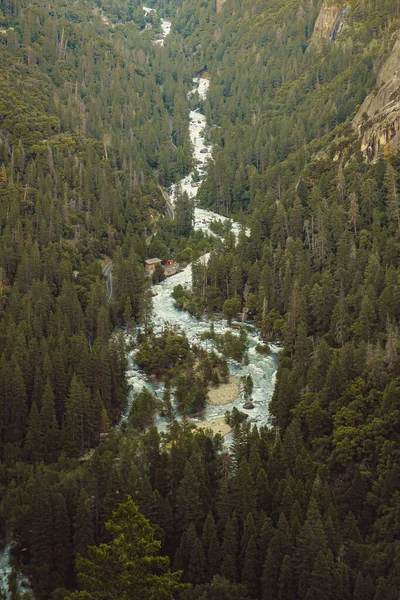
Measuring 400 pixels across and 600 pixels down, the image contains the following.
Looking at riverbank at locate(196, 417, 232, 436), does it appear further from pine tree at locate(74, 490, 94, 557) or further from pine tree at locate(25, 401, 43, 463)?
pine tree at locate(74, 490, 94, 557)

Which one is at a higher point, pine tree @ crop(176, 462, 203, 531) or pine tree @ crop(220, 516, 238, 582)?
pine tree @ crop(176, 462, 203, 531)

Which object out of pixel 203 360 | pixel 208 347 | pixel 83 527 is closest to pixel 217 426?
pixel 203 360

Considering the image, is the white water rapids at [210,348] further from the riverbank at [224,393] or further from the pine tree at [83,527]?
the pine tree at [83,527]

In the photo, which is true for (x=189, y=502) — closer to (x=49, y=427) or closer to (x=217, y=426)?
(x=217, y=426)

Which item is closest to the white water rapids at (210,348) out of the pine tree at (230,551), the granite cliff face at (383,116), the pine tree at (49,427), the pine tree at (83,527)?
the pine tree at (49,427)

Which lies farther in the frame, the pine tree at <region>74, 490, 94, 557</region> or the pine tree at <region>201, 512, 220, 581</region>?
the pine tree at <region>74, 490, 94, 557</region>

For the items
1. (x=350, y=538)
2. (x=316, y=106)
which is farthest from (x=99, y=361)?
(x=316, y=106)

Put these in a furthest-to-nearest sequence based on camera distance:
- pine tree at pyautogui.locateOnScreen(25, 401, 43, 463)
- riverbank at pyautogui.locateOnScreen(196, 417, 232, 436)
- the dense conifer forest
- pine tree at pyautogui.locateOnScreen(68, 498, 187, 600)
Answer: riverbank at pyautogui.locateOnScreen(196, 417, 232, 436), pine tree at pyautogui.locateOnScreen(25, 401, 43, 463), the dense conifer forest, pine tree at pyautogui.locateOnScreen(68, 498, 187, 600)

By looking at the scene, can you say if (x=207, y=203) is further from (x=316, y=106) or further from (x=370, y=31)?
(x=370, y=31)

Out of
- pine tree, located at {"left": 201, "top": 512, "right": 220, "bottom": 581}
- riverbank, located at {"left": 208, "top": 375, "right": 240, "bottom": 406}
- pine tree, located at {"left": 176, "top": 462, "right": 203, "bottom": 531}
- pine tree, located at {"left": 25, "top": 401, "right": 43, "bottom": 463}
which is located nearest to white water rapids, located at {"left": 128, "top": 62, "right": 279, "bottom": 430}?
riverbank, located at {"left": 208, "top": 375, "right": 240, "bottom": 406}
